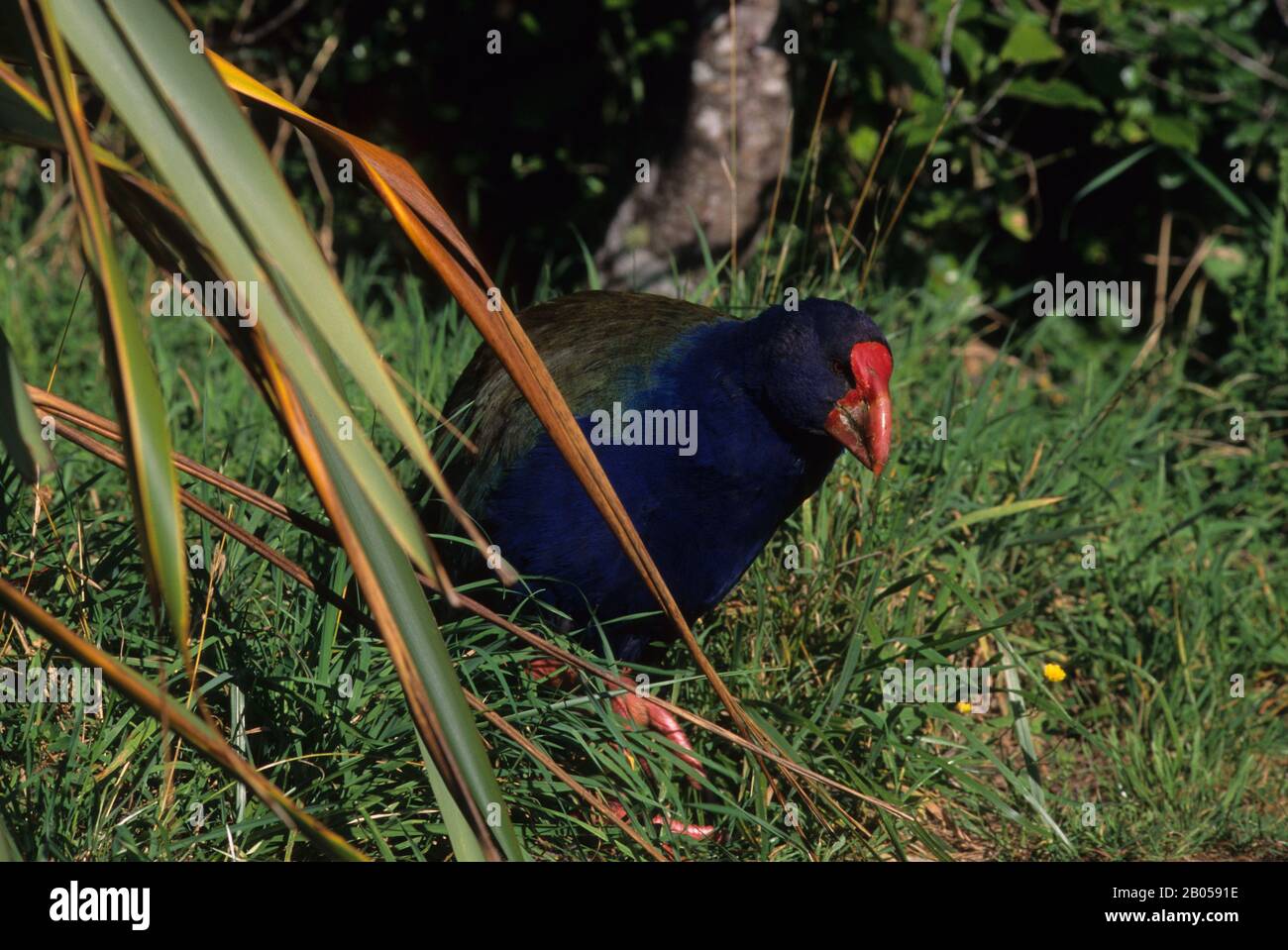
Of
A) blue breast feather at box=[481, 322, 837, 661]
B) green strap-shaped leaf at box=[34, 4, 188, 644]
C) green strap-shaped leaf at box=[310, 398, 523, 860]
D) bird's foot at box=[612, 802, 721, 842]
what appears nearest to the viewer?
green strap-shaped leaf at box=[34, 4, 188, 644]

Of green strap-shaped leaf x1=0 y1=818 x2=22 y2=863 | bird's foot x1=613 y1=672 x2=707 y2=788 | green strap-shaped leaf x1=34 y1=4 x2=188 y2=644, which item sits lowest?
green strap-shaped leaf x1=0 y1=818 x2=22 y2=863

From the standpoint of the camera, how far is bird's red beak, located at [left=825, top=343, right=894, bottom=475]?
8.13 feet

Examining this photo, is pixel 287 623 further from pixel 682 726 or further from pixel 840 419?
pixel 840 419

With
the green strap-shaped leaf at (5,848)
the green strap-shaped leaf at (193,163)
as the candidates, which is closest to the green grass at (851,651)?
the green strap-shaped leaf at (5,848)

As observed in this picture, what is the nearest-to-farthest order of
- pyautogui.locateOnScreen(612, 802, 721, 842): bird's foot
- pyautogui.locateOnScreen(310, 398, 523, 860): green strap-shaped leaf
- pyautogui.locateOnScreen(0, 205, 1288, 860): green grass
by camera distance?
1. pyautogui.locateOnScreen(310, 398, 523, 860): green strap-shaped leaf
2. pyautogui.locateOnScreen(0, 205, 1288, 860): green grass
3. pyautogui.locateOnScreen(612, 802, 721, 842): bird's foot

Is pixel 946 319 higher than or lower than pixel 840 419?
higher

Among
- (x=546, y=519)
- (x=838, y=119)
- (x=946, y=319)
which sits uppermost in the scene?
(x=838, y=119)

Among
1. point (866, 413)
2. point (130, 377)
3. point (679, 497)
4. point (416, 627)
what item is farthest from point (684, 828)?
point (130, 377)

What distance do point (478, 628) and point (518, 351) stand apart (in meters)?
0.98

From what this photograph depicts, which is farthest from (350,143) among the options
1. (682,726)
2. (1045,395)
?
(1045,395)

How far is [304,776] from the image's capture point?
87.4 inches

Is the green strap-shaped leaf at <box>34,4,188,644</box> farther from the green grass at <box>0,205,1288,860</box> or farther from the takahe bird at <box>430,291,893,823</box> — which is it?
the takahe bird at <box>430,291,893,823</box>

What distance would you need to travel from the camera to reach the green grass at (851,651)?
2.22 meters

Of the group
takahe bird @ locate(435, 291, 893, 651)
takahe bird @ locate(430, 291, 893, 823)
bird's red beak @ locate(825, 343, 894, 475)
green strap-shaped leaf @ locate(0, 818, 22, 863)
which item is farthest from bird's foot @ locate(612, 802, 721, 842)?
green strap-shaped leaf @ locate(0, 818, 22, 863)
